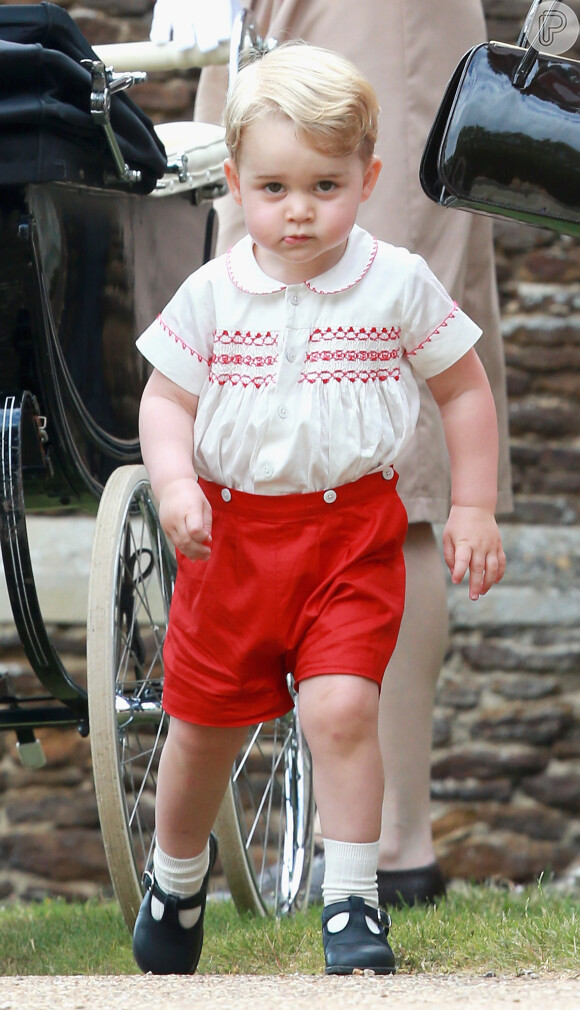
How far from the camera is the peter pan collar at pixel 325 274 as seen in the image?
1733 mm

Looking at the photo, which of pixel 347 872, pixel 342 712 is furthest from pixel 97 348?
pixel 347 872

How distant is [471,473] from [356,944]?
1.86ft

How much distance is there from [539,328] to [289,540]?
293cm

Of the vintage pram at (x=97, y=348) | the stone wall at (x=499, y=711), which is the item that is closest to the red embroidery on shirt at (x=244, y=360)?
the vintage pram at (x=97, y=348)

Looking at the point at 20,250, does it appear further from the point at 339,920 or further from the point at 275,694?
the point at 339,920

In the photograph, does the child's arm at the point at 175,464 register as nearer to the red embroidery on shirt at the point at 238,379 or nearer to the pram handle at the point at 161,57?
the red embroidery on shirt at the point at 238,379

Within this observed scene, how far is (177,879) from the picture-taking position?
1.84 metres

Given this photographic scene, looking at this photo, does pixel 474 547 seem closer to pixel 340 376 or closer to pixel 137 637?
pixel 340 376

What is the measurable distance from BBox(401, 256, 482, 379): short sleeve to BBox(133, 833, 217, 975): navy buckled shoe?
75cm

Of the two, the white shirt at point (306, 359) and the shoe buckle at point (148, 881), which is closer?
the white shirt at point (306, 359)

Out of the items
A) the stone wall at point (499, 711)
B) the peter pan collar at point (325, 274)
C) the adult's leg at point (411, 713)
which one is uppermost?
the peter pan collar at point (325, 274)

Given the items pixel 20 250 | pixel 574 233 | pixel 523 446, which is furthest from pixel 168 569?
pixel 523 446

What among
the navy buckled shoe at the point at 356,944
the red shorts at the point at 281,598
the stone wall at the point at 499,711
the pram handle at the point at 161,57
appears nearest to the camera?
the navy buckled shoe at the point at 356,944

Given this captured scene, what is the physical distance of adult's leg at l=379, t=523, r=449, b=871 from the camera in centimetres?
237
